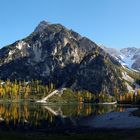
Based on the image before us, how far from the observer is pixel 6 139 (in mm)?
81375

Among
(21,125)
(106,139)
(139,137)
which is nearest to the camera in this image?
(139,137)

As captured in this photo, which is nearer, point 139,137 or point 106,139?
point 139,137

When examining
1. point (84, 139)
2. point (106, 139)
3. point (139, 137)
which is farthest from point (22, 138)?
point (139, 137)

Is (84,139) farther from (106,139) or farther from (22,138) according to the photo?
(22,138)

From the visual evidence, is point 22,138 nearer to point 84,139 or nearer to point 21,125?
point 84,139

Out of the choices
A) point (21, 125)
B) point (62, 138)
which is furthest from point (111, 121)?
point (62, 138)

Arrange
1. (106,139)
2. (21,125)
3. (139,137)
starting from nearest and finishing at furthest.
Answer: (139,137), (106,139), (21,125)

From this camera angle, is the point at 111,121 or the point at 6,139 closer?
the point at 6,139

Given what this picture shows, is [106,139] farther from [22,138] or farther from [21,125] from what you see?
[21,125]

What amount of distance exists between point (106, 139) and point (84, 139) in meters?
5.64

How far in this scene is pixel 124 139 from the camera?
79812 mm

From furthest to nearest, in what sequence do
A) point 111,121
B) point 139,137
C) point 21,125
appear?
point 111,121, point 21,125, point 139,137

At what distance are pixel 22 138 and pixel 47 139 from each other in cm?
650

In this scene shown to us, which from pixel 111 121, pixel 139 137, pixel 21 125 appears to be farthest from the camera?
pixel 111 121
